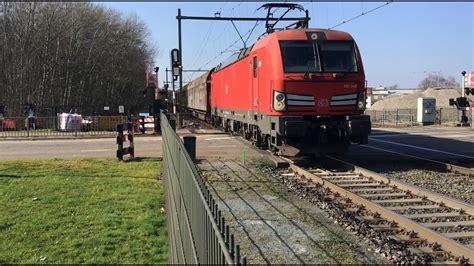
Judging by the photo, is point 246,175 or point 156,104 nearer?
point 246,175

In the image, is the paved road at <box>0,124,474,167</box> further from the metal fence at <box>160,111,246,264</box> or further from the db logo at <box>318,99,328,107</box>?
the metal fence at <box>160,111,246,264</box>

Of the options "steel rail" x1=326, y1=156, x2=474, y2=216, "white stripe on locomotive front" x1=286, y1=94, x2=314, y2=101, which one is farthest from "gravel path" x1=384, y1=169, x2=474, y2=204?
"white stripe on locomotive front" x1=286, y1=94, x2=314, y2=101

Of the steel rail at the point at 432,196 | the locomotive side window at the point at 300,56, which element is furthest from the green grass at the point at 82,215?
the steel rail at the point at 432,196

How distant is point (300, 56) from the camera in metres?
13.0

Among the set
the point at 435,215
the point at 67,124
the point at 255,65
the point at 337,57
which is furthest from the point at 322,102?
the point at 67,124

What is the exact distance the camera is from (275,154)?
49.8 feet

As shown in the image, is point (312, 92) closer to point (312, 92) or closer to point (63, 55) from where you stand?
point (312, 92)

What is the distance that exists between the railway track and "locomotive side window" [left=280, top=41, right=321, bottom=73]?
2.73m

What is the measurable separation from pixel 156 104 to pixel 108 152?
20.7 feet

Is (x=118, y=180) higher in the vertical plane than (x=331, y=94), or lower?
lower

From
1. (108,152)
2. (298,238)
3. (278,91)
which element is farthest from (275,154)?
(298,238)

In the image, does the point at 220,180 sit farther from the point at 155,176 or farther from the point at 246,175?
the point at 155,176

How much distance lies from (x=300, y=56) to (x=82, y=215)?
275 inches

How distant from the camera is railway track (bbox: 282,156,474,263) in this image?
235 inches
